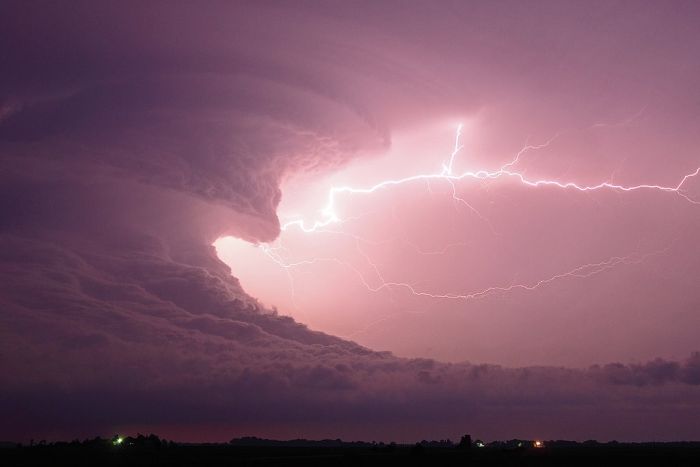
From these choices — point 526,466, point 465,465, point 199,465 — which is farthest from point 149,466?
point 526,466

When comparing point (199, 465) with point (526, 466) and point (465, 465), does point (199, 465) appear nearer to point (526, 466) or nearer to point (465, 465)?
point (465, 465)

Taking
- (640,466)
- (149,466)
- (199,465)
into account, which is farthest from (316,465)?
(640,466)

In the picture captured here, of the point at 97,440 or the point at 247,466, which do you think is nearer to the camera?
the point at 247,466

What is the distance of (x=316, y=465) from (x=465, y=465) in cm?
1200

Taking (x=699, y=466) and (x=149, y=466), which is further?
(x=699, y=466)

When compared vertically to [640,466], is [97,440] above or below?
above

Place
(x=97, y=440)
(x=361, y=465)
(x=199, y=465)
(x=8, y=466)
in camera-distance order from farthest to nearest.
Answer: (x=97, y=440), (x=361, y=465), (x=199, y=465), (x=8, y=466)

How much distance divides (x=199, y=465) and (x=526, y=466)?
2581 centimetres

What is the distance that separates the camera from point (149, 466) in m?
49.0

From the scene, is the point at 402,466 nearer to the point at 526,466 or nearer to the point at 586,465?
the point at 526,466

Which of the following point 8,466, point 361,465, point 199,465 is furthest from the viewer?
point 361,465

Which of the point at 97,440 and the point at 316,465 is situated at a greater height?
the point at 97,440

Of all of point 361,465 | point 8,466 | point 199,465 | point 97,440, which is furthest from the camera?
point 97,440

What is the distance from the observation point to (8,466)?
153ft
